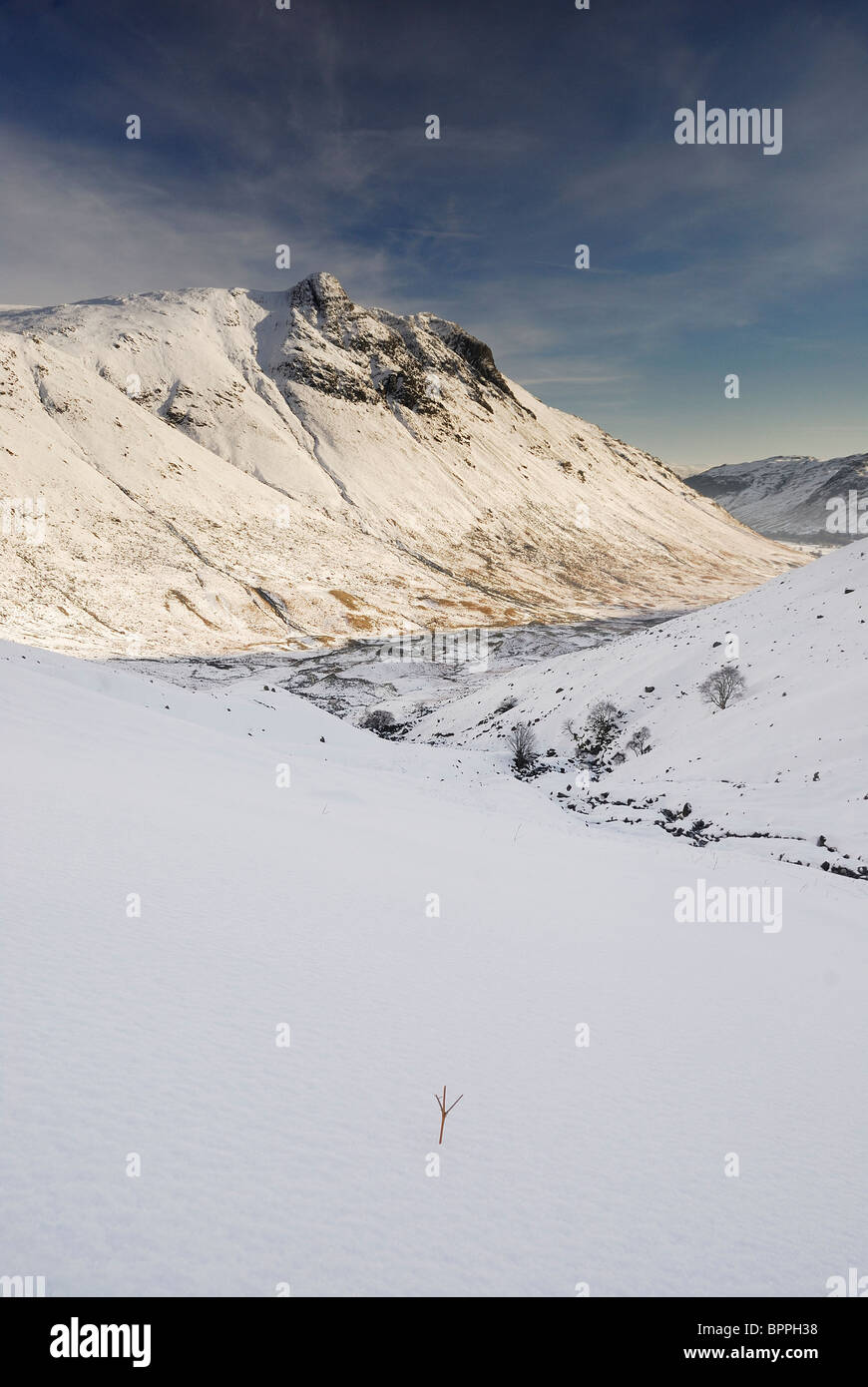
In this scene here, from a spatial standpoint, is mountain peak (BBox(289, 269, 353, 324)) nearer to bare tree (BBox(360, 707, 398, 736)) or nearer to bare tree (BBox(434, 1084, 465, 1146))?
bare tree (BBox(360, 707, 398, 736))

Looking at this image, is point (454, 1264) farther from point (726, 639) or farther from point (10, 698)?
point (726, 639)

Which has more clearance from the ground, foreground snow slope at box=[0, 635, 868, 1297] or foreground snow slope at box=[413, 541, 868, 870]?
foreground snow slope at box=[413, 541, 868, 870]

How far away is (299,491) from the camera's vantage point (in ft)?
346

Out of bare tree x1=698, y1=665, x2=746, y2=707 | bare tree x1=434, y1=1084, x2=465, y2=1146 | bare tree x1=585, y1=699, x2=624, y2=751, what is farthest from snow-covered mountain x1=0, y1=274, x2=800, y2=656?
bare tree x1=434, y1=1084, x2=465, y2=1146

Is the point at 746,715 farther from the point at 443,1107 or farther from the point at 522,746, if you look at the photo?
the point at 443,1107

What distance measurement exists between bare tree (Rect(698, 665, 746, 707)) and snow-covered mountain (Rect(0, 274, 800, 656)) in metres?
49.9

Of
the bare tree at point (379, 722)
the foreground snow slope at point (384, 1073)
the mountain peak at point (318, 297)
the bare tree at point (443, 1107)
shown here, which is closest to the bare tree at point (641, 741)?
the foreground snow slope at point (384, 1073)

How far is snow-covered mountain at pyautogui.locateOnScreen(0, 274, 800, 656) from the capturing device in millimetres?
70250

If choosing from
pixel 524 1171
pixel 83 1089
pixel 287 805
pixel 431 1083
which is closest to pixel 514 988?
pixel 431 1083

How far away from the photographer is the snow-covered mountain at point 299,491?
7025 centimetres

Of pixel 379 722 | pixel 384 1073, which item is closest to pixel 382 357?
pixel 379 722

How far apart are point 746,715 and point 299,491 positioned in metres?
97.3

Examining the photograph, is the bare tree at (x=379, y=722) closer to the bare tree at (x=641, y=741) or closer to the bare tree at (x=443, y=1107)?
the bare tree at (x=641, y=741)

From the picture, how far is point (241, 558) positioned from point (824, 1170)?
84.6 m
